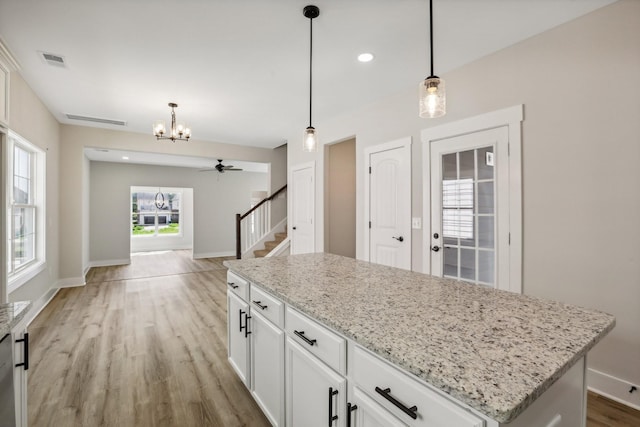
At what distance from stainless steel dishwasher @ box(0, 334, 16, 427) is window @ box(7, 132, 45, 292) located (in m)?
2.83

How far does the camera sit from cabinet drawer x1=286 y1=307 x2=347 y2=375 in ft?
3.89

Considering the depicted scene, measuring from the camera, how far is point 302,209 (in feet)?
18.3

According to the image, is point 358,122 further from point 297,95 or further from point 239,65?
point 239,65

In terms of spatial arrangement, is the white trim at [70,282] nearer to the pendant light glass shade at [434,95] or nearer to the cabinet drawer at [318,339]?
the cabinet drawer at [318,339]

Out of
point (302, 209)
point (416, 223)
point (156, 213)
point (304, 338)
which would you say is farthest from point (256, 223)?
point (304, 338)

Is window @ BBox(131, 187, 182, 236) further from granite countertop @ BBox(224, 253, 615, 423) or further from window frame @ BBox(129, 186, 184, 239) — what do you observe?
granite countertop @ BBox(224, 253, 615, 423)

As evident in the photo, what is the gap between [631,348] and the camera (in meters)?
2.08

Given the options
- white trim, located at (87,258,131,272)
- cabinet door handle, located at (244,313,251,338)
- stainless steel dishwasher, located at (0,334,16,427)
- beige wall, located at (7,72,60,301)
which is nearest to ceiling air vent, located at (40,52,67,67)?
beige wall, located at (7,72,60,301)

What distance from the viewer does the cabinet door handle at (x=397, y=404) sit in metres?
0.87

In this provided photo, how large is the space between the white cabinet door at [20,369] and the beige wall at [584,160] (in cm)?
319

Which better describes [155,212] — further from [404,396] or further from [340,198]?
[404,396]

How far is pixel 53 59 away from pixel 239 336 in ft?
10.2

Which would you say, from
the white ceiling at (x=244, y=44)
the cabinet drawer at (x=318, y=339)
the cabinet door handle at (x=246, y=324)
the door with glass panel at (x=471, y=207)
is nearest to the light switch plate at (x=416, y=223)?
the door with glass panel at (x=471, y=207)

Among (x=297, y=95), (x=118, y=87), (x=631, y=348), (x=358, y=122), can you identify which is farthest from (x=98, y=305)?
(x=631, y=348)
